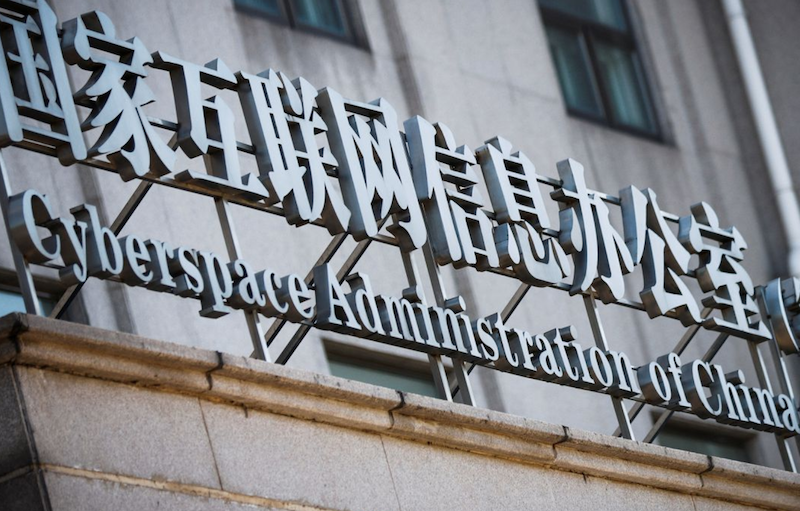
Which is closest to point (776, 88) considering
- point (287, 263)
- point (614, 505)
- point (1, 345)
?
point (287, 263)

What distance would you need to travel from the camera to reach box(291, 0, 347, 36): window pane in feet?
57.7

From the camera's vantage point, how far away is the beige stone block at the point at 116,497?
28.3 ft

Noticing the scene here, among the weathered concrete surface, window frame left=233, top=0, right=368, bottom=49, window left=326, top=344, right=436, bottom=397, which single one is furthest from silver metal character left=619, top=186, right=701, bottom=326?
window frame left=233, top=0, right=368, bottom=49

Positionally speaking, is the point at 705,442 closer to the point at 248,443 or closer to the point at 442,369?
the point at 442,369

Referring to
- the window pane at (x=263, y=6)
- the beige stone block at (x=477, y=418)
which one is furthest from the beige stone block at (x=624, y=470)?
the window pane at (x=263, y=6)

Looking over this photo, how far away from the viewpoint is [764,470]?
13.7m

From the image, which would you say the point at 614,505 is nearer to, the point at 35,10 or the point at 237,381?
the point at 237,381

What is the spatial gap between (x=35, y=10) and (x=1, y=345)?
2.39 metres

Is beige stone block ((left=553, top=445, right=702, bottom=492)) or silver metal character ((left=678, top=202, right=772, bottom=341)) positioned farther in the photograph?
silver metal character ((left=678, top=202, right=772, bottom=341))

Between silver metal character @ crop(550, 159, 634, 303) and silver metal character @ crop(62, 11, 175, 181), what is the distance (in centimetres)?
415

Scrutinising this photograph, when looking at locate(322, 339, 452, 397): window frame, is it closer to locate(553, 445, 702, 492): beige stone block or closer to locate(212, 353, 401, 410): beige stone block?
locate(553, 445, 702, 492): beige stone block

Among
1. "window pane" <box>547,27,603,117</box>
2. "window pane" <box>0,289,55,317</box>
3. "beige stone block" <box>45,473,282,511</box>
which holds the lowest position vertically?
"beige stone block" <box>45,473,282,511</box>

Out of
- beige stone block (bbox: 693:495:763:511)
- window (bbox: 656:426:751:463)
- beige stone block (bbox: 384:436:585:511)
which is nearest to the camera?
beige stone block (bbox: 384:436:585:511)

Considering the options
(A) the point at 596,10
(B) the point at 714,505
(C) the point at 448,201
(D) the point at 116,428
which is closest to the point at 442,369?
(C) the point at 448,201
